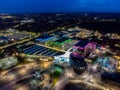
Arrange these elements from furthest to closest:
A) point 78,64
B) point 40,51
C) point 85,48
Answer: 1. point 40,51
2. point 85,48
3. point 78,64

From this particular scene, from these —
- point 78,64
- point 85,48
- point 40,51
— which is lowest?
point 40,51

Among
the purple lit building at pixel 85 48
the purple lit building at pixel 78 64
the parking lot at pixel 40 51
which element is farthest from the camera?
the parking lot at pixel 40 51

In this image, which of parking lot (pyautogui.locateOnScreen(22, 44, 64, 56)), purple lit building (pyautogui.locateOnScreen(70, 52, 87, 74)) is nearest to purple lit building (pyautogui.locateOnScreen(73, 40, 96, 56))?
parking lot (pyautogui.locateOnScreen(22, 44, 64, 56))

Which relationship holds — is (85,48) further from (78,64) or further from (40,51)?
(40,51)

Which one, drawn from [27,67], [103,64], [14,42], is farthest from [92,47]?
[14,42]

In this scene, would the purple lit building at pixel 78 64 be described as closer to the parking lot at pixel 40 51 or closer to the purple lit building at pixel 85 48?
the purple lit building at pixel 85 48

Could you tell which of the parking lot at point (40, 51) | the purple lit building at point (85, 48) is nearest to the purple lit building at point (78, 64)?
the purple lit building at point (85, 48)

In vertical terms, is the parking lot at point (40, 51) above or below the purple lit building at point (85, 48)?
below

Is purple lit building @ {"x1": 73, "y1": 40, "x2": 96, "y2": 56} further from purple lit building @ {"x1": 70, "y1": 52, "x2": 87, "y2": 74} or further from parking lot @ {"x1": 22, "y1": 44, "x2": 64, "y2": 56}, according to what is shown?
purple lit building @ {"x1": 70, "y1": 52, "x2": 87, "y2": 74}

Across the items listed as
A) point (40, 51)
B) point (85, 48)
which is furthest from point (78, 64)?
point (40, 51)

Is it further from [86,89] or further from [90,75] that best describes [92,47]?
[86,89]

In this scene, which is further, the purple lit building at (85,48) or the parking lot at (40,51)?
the parking lot at (40,51)
